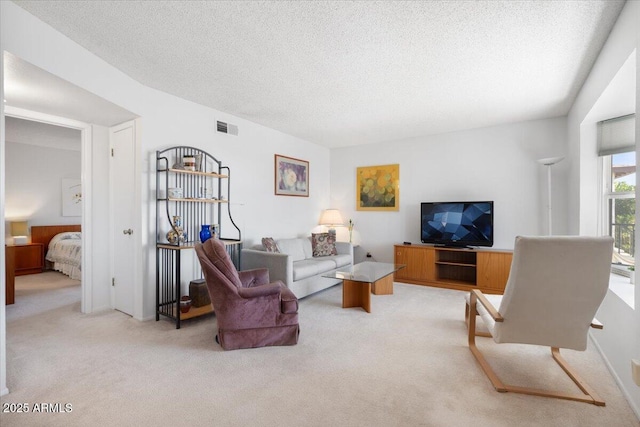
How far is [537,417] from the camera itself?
1.76 metres

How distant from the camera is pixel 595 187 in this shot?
11.0 ft

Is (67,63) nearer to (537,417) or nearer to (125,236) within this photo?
(125,236)

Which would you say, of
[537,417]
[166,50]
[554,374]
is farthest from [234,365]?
[166,50]

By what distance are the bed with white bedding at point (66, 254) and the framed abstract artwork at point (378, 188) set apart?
499 centimetres

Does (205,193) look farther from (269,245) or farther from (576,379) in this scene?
(576,379)

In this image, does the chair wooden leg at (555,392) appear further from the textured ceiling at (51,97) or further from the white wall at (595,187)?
the textured ceiling at (51,97)

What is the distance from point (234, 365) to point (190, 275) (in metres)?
1.70

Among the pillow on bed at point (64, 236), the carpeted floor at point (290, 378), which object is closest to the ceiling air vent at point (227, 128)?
the carpeted floor at point (290, 378)

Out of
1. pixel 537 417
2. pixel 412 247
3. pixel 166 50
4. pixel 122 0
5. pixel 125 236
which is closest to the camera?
pixel 537 417

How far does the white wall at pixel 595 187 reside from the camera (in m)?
1.88

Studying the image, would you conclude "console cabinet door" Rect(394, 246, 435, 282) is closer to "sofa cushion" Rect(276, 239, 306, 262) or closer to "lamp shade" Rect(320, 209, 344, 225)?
"lamp shade" Rect(320, 209, 344, 225)

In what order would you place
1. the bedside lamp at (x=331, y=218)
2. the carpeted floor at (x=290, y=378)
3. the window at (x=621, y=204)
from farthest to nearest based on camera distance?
the bedside lamp at (x=331, y=218), the window at (x=621, y=204), the carpeted floor at (x=290, y=378)

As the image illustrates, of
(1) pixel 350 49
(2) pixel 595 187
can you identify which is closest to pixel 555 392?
(2) pixel 595 187

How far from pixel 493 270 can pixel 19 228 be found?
820 centimetres
